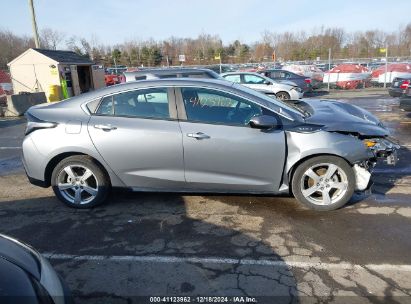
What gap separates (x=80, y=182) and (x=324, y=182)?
2976mm

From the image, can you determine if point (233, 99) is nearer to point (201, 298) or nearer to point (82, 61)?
point (201, 298)

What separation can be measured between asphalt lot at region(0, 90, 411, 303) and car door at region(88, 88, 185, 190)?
47 centimetres

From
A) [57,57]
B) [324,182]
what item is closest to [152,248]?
[324,182]

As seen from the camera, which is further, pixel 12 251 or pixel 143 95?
pixel 143 95

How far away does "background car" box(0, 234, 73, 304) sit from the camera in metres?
1.68

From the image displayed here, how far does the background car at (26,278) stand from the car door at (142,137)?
1.96 metres

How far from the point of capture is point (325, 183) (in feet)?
13.0

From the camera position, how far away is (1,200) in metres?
4.83

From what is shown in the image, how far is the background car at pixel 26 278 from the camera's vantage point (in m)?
1.68

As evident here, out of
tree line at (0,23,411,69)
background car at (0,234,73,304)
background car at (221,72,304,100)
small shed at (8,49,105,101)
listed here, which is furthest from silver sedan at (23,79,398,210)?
tree line at (0,23,411,69)

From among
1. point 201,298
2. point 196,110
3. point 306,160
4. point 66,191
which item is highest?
point 196,110

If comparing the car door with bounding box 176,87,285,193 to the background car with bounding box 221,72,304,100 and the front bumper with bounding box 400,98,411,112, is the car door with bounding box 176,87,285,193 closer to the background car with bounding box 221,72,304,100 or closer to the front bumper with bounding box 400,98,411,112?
the front bumper with bounding box 400,98,411,112

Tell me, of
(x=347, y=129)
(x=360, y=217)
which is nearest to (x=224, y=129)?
(x=347, y=129)

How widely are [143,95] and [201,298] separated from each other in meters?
2.47
